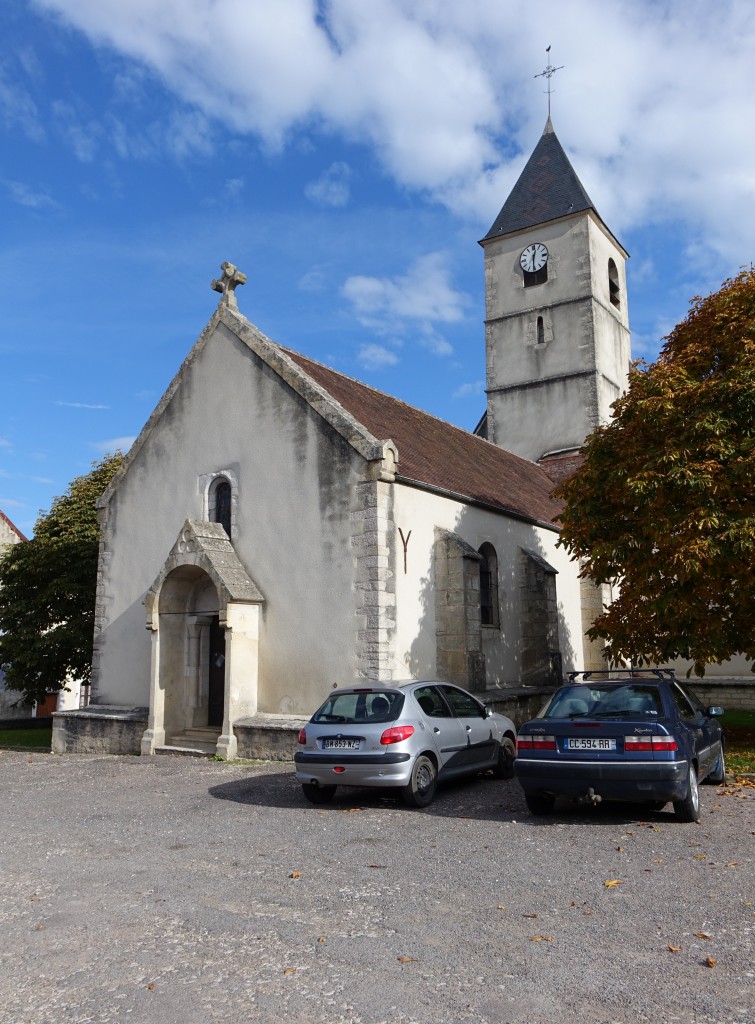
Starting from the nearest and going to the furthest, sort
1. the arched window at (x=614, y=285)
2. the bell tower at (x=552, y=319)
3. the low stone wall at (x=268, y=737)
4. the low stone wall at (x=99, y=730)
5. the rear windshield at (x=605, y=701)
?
the rear windshield at (x=605, y=701) < the low stone wall at (x=268, y=737) < the low stone wall at (x=99, y=730) < the bell tower at (x=552, y=319) < the arched window at (x=614, y=285)

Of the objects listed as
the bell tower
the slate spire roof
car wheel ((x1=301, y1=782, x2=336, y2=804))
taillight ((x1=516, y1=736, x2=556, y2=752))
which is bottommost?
car wheel ((x1=301, y1=782, x2=336, y2=804))

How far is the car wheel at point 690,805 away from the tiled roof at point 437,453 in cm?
818

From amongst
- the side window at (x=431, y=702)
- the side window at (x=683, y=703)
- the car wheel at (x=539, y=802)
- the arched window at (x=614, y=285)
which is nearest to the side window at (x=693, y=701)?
the side window at (x=683, y=703)

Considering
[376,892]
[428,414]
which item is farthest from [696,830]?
[428,414]

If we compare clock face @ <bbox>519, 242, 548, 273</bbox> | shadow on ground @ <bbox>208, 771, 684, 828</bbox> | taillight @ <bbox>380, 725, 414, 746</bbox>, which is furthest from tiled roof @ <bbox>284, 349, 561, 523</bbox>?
clock face @ <bbox>519, 242, 548, 273</bbox>

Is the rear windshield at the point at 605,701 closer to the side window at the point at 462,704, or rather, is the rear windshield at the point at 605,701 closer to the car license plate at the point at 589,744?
the car license plate at the point at 589,744

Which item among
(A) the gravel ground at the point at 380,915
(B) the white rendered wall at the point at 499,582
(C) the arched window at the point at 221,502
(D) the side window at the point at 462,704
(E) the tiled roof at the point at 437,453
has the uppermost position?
(E) the tiled roof at the point at 437,453

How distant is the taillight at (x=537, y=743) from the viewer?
8906 millimetres

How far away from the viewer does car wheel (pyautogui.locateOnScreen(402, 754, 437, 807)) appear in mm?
9984

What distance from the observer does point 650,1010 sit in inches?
169

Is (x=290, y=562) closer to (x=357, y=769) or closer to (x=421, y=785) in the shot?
(x=357, y=769)

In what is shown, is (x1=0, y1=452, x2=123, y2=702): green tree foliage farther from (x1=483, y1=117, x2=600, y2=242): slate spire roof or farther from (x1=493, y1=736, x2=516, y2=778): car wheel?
(x1=483, y1=117, x2=600, y2=242): slate spire roof

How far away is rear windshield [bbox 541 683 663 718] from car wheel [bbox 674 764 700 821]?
0.76 meters

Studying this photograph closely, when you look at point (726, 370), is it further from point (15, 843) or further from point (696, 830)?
point (15, 843)
